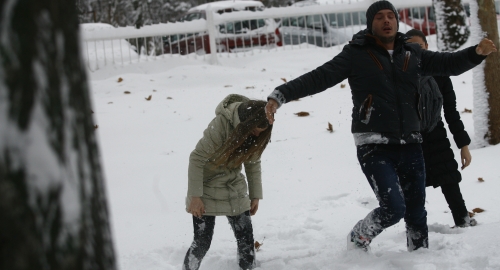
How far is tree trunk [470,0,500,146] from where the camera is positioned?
654cm

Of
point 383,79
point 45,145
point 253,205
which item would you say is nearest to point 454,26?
point 383,79

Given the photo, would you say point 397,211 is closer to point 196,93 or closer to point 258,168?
point 258,168

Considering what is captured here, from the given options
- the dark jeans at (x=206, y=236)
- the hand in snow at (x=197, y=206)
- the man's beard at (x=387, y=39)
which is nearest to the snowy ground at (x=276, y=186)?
the dark jeans at (x=206, y=236)

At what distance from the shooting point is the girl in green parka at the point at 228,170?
12.1 feet

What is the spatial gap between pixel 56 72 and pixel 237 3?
17.1m

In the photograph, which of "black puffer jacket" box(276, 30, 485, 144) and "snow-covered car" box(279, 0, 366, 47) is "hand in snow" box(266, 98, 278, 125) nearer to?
"black puffer jacket" box(276, 30, 485, 144)

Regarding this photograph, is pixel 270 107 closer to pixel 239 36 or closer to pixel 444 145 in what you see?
pixel 444 145

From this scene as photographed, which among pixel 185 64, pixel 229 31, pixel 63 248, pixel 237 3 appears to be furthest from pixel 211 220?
pixel 237 3

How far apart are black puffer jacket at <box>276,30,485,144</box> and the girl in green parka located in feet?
1.12

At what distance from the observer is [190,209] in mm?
3764

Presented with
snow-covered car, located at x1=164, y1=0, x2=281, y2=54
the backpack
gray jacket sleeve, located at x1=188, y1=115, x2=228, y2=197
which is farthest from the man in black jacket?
snow-covered car, located at x1=164, y1=0, x2=281, y2=54

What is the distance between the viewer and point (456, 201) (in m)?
4.54

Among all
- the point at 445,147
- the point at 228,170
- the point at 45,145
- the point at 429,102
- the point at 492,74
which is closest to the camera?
the point at 45,145

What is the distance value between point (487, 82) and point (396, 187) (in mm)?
3594
